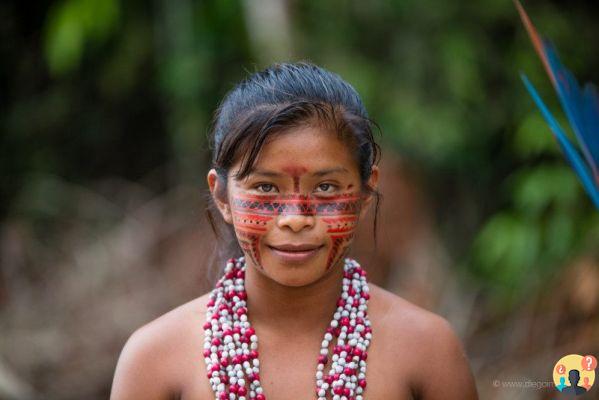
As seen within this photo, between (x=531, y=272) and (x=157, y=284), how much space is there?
6.56ft

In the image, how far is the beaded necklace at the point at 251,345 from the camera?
6.58 feet

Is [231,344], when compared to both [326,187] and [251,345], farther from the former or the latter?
[326,187]

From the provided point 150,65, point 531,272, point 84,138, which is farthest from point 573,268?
point 84,138

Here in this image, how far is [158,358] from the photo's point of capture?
207 cm

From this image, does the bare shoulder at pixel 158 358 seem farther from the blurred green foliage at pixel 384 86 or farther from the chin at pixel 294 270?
the blurred green foliage at pixel 384 86

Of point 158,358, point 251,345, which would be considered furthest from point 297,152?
point 158,358

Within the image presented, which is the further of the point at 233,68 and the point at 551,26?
the point at 233,68

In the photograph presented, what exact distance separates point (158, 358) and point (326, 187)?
593 millimetres

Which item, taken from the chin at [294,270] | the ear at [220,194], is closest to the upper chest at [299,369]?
the chin at [294,270]

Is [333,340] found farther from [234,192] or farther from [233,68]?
[233,68]

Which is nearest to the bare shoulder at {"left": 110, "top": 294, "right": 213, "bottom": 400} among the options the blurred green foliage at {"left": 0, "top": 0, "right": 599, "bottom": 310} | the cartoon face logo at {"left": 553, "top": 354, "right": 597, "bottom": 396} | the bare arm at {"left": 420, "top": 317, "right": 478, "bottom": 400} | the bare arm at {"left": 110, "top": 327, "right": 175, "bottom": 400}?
the bare arm at {"left": 110, "top": 327, "right": 175, "bottom": 400}

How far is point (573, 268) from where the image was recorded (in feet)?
12.4

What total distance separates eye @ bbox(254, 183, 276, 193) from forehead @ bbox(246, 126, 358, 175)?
0.04 m

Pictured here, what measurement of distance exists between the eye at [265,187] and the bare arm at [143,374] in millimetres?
472
